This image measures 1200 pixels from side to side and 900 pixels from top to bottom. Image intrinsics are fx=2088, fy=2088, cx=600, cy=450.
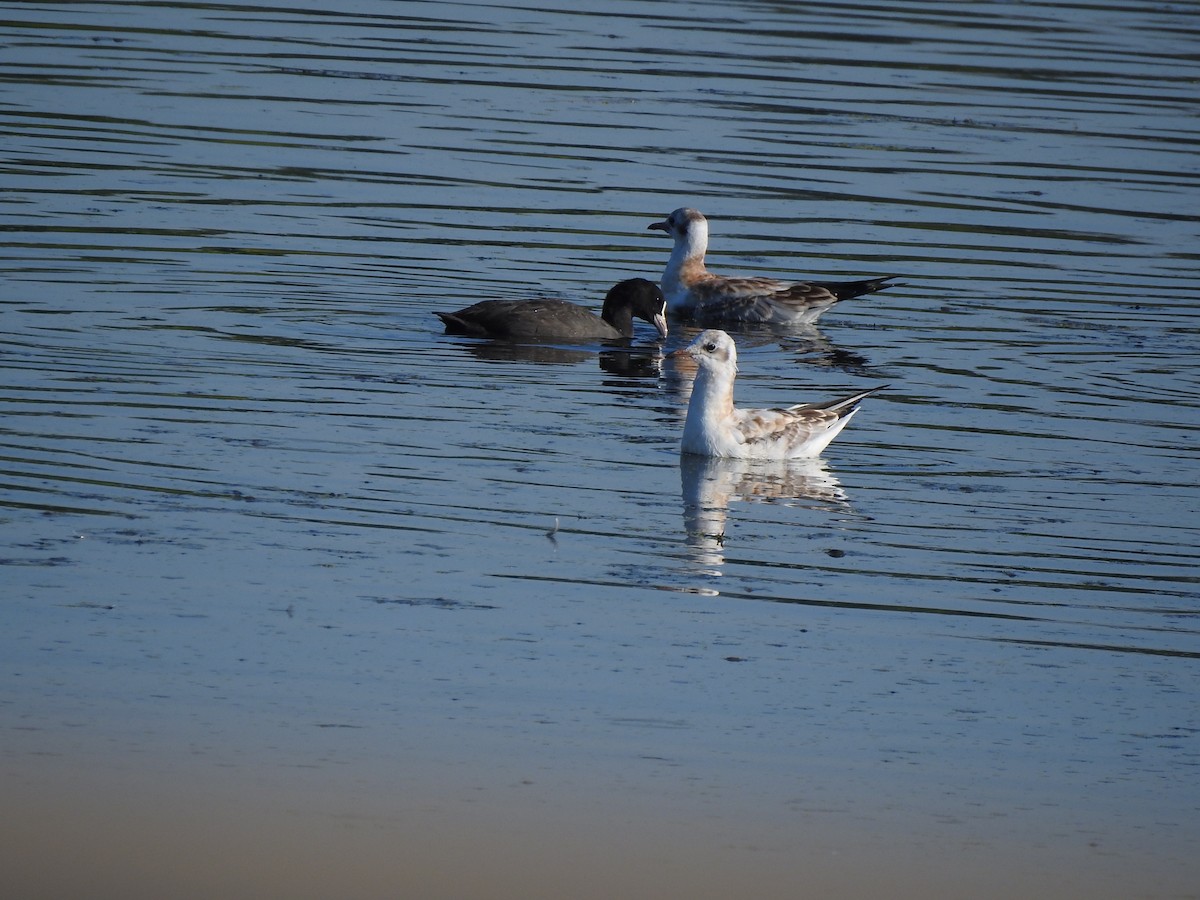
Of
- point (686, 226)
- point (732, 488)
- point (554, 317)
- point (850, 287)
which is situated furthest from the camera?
point (686, 226)

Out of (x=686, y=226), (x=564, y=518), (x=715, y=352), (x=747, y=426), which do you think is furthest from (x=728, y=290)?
(x=564, y=518)

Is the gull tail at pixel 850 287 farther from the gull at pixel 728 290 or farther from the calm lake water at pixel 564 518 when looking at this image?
the calm lake water at pixel 564 518

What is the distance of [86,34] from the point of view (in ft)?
83.1

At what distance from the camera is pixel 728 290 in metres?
17.1

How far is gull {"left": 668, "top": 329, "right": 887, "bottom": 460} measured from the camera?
1185 centimetres

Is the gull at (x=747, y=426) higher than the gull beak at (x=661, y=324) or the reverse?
the reverse

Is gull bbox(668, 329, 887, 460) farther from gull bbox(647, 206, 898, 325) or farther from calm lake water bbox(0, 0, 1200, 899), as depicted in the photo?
gull bbox(647, 206, 898, 325)

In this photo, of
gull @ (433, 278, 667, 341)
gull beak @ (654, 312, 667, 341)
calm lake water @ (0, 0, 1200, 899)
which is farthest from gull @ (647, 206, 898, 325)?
gull @ (433, 278, 667, 341)

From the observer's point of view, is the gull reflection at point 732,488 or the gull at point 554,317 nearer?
the gull reflection at point 732,488

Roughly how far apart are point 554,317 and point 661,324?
181 centimetres

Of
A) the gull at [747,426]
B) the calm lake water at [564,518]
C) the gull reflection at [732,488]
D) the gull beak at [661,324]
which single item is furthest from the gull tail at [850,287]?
the gull reflection at [732,488]

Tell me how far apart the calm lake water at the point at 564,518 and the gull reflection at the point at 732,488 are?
40 mm

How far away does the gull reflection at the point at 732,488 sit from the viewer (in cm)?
1019

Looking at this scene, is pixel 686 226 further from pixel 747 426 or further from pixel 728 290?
pixel 747 426
